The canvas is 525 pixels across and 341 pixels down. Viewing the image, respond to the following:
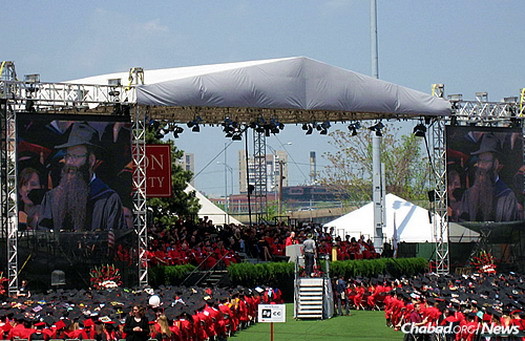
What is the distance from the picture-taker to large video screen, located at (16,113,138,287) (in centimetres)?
2680

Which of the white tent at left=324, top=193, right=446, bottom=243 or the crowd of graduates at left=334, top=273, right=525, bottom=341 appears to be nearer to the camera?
the crowd of graduates at left=334, top=273, right=525, bottom=341

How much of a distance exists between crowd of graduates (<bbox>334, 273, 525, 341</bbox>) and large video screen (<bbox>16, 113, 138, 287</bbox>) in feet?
23.0

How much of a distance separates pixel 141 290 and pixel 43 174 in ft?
14.7

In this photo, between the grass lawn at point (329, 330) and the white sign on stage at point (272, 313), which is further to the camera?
the grass lawn at point (329, 330)

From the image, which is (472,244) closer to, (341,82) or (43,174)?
(341,82)

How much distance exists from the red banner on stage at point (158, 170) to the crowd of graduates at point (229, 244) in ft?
5.62

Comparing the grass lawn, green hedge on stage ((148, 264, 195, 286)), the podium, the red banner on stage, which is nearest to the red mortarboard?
the grass lawn

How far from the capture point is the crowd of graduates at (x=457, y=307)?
Answer: 17.6 m

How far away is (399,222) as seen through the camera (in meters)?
42.3

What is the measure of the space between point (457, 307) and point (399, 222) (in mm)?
23103

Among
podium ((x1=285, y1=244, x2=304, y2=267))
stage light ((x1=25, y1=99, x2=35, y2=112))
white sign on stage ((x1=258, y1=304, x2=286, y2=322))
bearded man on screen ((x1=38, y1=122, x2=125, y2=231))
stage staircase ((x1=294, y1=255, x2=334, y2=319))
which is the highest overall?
stage light ((x1=25, y1=99, x2=35, y2=112))

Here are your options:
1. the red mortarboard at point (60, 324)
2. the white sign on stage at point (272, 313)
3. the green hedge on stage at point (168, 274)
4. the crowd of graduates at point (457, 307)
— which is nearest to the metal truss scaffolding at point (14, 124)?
the green hedge on stage at point (168, 274)

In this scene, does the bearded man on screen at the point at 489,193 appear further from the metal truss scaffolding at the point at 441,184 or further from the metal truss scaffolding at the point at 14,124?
the metal truss scaffolding at the point at 14,124

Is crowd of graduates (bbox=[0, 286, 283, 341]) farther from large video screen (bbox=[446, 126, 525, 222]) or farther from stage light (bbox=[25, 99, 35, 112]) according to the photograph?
large video screen (bbox=[446, 126, 525, 222])
